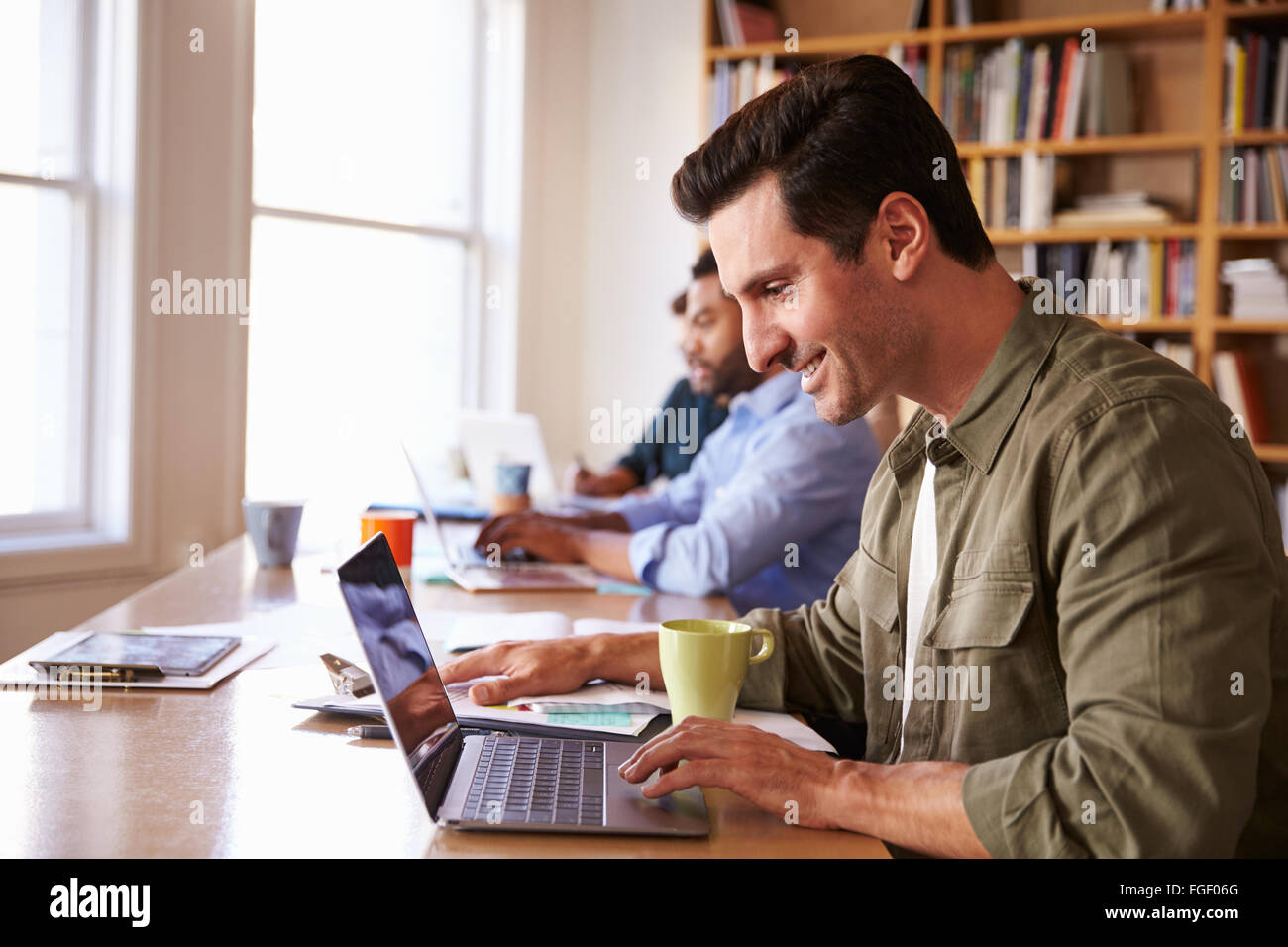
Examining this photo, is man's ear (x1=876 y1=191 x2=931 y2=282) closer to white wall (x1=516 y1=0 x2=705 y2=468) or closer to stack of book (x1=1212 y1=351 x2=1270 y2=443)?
stack of book (x1=1212 y1=351 x2=1270 y2=443)

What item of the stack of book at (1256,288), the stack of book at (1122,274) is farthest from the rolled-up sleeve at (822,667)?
the stack of book at (1256,288)

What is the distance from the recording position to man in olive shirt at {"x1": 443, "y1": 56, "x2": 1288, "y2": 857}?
83 cm

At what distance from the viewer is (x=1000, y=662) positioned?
1013 millimetres

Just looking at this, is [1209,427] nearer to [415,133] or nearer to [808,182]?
[808,182]

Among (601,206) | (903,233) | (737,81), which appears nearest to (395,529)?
(903,233)

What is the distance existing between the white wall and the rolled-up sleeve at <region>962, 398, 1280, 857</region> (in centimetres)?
363

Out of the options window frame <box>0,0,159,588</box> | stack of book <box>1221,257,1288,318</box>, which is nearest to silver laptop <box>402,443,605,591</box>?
window frame <box>0,0,159,588</box>

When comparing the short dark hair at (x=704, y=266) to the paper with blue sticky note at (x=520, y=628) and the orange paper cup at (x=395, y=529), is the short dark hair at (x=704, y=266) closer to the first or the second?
the orange paper cup at (x=395, y=529)

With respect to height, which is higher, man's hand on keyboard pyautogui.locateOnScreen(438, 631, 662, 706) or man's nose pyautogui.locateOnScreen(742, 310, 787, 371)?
man's nose pyautogui.locateOnScreen(742, 310, 787, 371)

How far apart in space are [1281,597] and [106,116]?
3104mm

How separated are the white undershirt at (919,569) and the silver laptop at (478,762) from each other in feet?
1.00

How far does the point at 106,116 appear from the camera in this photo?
10.3 feet

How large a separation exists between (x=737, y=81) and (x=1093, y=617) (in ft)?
11.8
